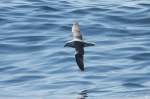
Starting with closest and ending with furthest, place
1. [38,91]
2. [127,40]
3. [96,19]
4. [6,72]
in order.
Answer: [38,91] → [6,72] → [127,40] → [96,19]

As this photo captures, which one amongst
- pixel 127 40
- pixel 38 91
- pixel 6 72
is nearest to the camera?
pixel 38 91

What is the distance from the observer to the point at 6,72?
16781mm

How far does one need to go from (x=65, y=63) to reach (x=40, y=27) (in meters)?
2.77

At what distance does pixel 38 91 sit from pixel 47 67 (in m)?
1.32

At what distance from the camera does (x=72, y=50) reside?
18.2 meters

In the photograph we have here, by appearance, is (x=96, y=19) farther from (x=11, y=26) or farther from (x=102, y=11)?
(x=11, y=26)

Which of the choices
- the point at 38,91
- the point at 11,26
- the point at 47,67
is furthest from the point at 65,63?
the point at 11,26

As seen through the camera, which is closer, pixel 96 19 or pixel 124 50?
pixel 124 50

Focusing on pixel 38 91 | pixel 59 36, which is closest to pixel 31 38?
pixel 59 36

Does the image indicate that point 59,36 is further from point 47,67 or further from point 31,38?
point 47,67

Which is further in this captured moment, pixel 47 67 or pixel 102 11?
pixel 102 11

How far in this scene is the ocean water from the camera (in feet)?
51.5

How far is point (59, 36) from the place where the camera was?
61.8ft

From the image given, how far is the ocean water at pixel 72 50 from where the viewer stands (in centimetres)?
1570
